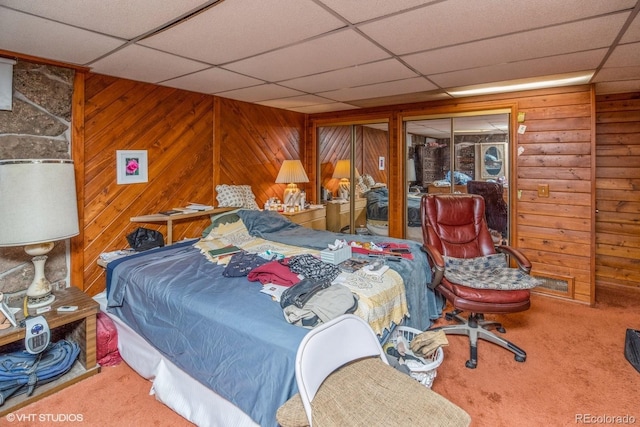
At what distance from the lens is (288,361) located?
1534 mm

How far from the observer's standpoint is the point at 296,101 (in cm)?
439

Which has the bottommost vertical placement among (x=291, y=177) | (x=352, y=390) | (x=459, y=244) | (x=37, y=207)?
(x=352, y=390)

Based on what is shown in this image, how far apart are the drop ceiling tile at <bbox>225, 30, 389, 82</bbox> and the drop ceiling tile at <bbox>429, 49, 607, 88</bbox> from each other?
3.02 feet

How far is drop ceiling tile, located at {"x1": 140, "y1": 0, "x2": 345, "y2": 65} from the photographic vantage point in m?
1.81

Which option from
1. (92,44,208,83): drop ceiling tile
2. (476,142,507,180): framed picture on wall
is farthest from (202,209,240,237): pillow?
(476,142,507,180): framed picture on wall

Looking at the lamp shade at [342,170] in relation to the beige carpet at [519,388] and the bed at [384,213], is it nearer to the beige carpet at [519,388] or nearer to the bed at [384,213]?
the bed at [384,213]

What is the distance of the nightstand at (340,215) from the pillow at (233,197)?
153cm

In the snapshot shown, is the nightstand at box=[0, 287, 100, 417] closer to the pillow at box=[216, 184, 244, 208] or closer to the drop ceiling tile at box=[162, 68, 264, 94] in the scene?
the pillow at box=[216, 184, 244, 208]

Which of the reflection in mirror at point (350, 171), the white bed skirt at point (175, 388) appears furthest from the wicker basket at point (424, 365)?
the reflection in mirror at point (350, 171)

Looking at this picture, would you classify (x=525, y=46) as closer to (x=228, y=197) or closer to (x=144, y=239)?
(x=228, y=197)

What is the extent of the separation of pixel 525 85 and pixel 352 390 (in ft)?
11.5

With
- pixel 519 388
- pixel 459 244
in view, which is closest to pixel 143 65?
pixel 459 244

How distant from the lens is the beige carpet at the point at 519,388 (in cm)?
202

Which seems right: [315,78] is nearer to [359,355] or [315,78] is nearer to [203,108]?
[203,108]
